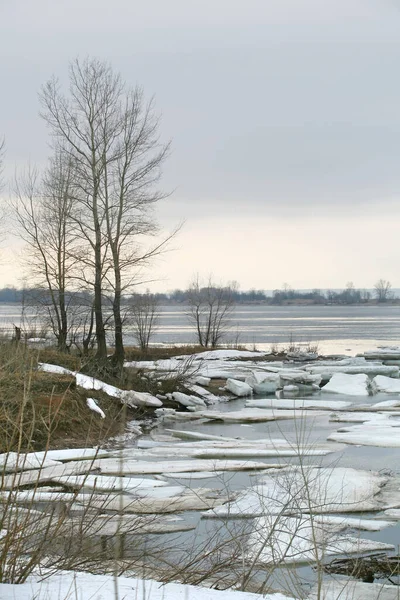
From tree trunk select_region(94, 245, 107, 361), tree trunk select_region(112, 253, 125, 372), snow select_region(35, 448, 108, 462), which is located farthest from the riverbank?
tree trunk select_region(94, 245, 107, 361)

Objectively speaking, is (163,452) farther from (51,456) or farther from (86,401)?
(86,401)

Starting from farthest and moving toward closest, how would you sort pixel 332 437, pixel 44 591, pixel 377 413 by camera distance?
pixel 377 413 < pixel 332 437 < pixel 44 591

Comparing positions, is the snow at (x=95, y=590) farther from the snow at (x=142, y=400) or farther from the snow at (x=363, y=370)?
the snow at (x=363, y=370)

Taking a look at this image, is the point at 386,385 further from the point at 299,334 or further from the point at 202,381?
the point at 299,334

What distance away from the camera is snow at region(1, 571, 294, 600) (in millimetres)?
3445

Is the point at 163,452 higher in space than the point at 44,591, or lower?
lower

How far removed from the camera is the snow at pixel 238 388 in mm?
21094

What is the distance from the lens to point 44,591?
11.5 feet

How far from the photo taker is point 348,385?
2261 centimetres

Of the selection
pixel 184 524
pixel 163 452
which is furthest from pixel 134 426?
pixel 184 524

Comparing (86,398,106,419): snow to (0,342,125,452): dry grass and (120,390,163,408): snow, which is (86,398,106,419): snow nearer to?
(0,342,125,452): dry grass

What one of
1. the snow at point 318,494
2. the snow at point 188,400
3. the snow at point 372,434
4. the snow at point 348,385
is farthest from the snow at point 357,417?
the snow at point 318,494

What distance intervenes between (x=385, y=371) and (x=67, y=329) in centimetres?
1325

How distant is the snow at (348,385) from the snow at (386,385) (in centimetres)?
29
